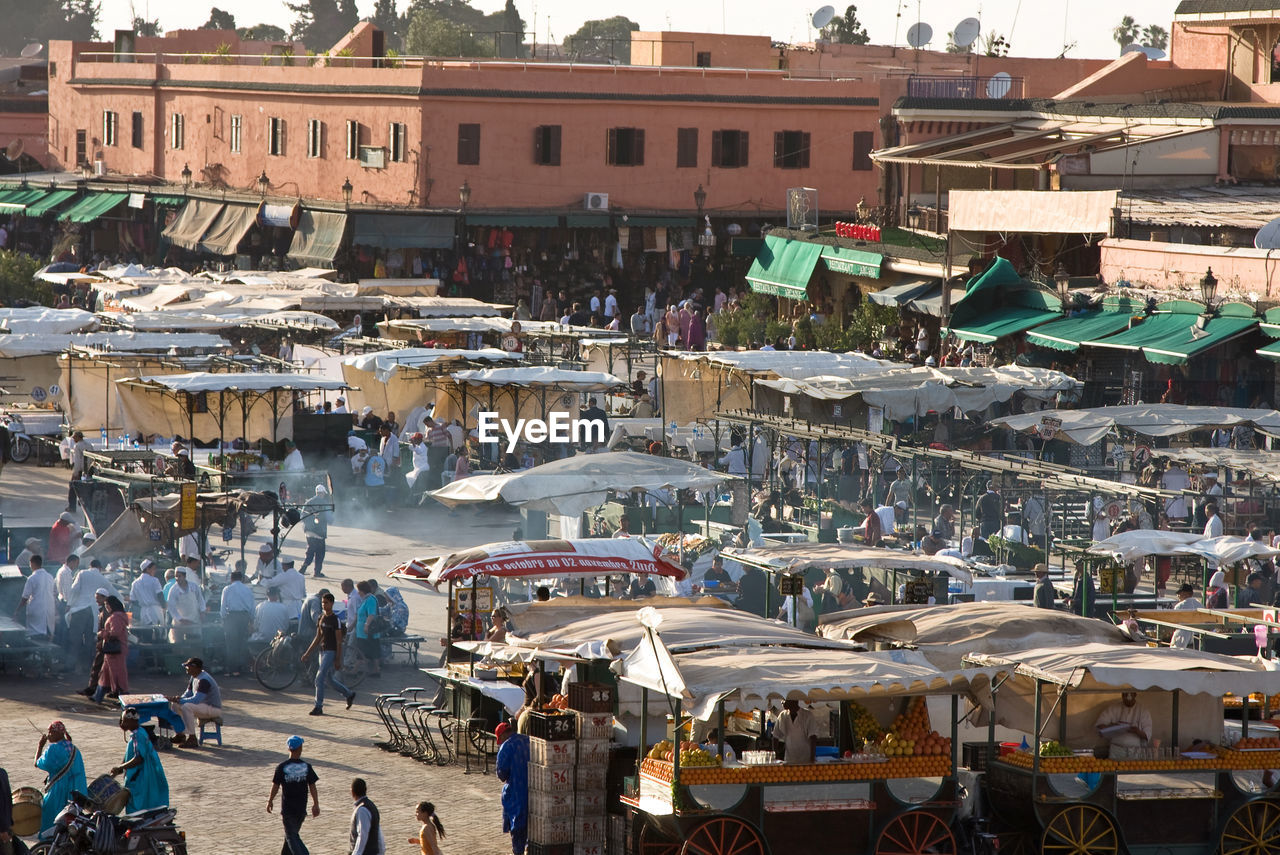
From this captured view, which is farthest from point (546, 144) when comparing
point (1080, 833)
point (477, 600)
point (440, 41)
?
point (440, 41)

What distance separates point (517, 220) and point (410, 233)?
2.92 metres

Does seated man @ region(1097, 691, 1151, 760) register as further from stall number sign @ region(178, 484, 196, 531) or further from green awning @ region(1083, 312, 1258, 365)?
green awning @ region(1083, 312, 1258, 365)

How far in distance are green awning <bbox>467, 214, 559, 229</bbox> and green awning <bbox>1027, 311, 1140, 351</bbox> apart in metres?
19.7

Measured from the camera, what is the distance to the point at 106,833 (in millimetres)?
11883

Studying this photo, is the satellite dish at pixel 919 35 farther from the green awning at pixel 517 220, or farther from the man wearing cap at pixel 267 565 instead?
the man wearing cap at pixel 267 565

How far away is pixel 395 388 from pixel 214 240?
25.1 m

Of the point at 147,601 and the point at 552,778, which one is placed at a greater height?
the point at 552,778

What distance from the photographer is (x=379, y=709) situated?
16703 millimetres

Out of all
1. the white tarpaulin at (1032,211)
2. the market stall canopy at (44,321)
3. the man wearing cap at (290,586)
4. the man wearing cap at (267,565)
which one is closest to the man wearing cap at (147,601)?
the man wearing cap at (290,586)

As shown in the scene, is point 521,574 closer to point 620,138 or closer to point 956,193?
point 956,193

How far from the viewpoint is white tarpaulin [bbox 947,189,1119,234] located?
35.4 meters

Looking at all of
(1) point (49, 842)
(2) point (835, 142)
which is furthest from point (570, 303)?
(1) point (49, 842)

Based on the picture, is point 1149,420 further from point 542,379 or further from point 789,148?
point 789,148

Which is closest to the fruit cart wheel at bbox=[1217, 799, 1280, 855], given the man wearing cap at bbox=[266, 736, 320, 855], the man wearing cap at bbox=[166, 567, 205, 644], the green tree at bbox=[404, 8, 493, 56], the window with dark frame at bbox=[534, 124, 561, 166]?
the man wearing cap at bbox=[266, 736, 320, 855]
